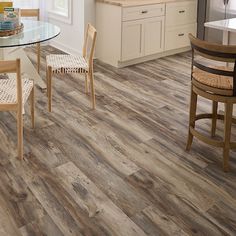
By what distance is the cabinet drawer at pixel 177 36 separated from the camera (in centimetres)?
545

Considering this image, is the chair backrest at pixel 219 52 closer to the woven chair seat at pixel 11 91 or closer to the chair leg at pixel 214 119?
the chair leg at pixel 214 119

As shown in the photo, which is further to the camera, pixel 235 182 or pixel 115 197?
pixel 235 182

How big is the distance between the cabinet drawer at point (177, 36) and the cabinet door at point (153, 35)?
137 mm

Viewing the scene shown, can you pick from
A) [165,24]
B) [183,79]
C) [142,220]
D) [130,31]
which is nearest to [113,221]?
[142,220]

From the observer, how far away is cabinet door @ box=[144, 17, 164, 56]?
5.10 meters

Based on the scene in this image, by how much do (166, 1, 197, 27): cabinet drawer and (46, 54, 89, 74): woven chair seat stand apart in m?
2.15

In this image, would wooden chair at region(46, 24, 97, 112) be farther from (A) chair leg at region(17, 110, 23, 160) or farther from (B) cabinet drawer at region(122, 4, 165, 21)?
(B) cabinet drawer at region(122, 4, 165, 21)

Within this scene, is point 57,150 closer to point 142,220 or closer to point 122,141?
point 122,141

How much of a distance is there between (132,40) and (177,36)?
95cm

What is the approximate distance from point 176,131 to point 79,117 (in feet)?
3.07

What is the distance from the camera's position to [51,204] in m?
2.29

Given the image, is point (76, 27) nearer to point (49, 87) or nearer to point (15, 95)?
point (49, 87)

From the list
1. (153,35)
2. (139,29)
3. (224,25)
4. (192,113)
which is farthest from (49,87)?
(153,35)

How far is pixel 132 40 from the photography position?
4965 millimetres
